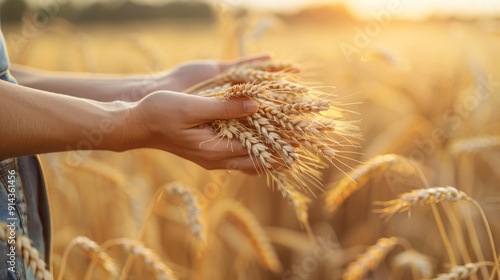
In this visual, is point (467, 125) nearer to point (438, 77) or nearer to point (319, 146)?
point (438, 77)

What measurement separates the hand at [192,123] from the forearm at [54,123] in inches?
2.1

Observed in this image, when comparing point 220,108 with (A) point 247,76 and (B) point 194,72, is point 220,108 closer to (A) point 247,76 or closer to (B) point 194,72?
(A) point 247,76

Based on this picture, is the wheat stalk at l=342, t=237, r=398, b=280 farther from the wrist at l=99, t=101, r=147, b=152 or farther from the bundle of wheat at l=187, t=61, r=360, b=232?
the wrist at l=99, t=101, r=147, b=152

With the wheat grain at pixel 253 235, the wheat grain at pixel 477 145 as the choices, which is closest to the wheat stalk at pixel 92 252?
the wheat grain at pixel 253 235

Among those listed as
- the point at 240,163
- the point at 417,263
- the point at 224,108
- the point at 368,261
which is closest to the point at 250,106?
the point at 224,108

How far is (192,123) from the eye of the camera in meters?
1.36

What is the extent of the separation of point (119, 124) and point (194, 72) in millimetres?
626

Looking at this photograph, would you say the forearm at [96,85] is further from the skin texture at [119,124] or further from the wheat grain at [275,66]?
the skin texture at [119,124]

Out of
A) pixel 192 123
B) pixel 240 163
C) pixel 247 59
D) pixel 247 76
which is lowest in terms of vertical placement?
pixel 240 163

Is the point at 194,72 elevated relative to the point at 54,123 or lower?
elevated

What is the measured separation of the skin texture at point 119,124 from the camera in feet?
4.13

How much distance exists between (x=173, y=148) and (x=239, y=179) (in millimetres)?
1277

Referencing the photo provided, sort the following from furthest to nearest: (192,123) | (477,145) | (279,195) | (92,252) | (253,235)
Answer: (279,195)
(477,145)
(253,235)
(92,252)
(192,123)

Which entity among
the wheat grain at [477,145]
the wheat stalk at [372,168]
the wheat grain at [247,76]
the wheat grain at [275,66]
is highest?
the wheat grain at [275,66]
